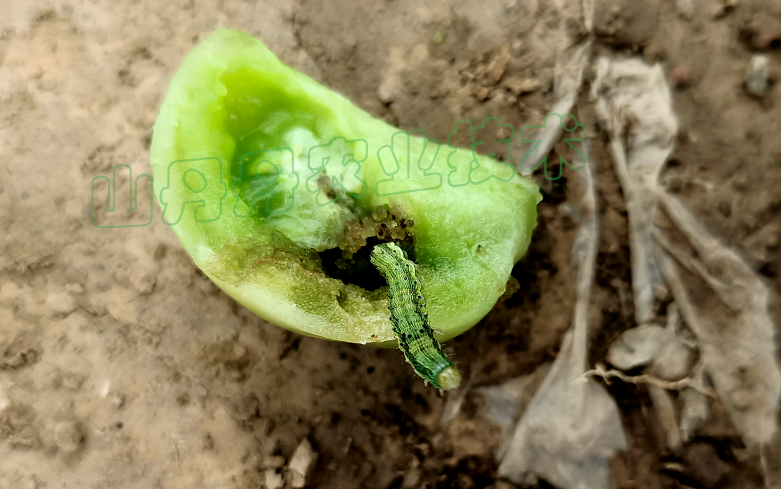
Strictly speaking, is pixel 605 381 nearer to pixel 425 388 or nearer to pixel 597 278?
pixel 597 278

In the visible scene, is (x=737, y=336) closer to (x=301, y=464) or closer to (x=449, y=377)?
(x=449, y=377)

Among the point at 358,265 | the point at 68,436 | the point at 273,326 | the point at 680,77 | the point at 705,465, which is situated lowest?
the point at 68,436

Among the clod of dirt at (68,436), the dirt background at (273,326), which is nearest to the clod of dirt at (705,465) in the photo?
the dirt background at (273,326)

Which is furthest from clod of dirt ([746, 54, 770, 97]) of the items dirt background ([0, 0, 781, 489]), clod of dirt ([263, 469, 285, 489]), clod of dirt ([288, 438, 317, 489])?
clod of dirt ([263, 469, 285, 489])

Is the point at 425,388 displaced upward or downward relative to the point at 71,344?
upward

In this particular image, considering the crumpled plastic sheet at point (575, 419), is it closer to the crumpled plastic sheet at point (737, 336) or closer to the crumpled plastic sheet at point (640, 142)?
the crumpled plastic sheet at point (640, 142)

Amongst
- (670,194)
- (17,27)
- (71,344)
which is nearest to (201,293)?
(71,344)

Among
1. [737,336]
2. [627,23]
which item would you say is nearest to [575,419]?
[737,336]
